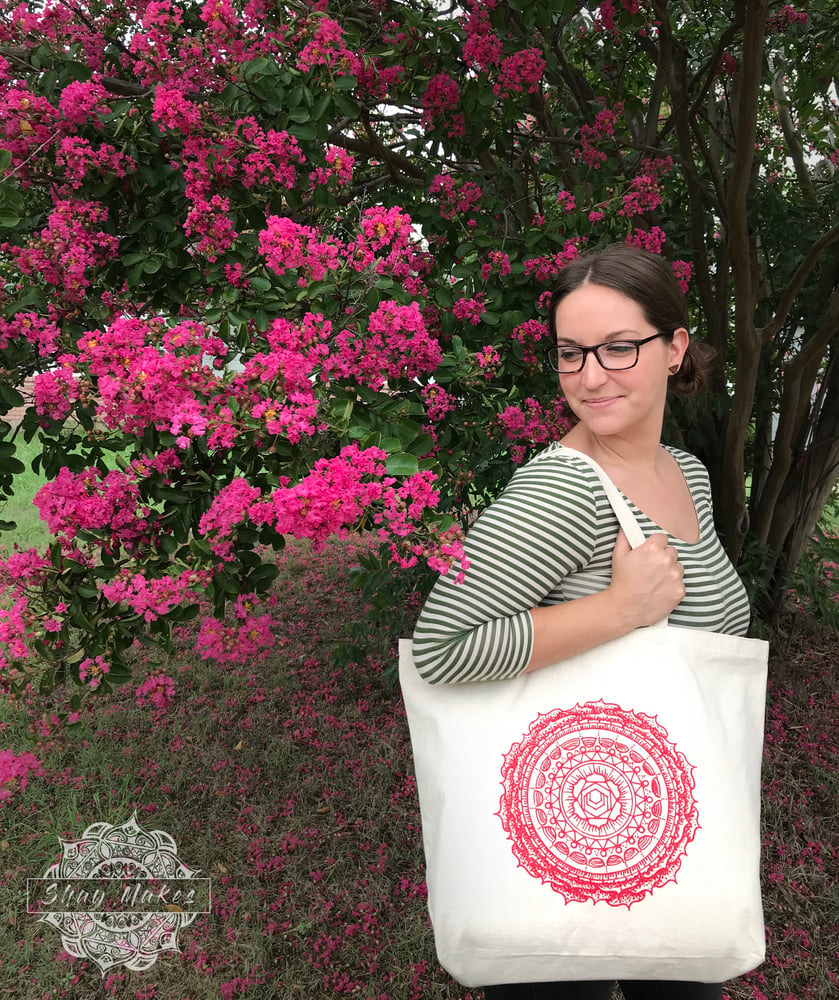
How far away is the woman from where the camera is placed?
0.98 meters

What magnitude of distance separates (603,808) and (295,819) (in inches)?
81.9

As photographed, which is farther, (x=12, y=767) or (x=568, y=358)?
(x=12, y=767)

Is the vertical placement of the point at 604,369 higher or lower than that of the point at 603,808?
higher

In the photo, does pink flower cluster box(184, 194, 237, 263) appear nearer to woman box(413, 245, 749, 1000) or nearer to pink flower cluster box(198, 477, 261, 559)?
pink flower cluster box(198, 477, 261, 559)

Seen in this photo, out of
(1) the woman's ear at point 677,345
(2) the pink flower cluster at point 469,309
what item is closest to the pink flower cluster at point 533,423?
(2) the pink flower cluster at point 469,309

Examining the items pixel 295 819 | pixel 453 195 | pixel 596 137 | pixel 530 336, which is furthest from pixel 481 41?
pixel 295 819

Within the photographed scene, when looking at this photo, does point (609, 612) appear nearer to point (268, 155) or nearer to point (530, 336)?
point (530, 336)

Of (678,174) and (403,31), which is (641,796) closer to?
(403,31)

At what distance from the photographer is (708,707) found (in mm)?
994

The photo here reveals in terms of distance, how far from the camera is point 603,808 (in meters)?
0.96

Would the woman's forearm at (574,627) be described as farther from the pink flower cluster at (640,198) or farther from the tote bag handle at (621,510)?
the pink flower cluster at (640,198)

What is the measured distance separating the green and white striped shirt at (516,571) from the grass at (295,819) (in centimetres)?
132

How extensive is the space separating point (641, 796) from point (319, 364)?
0.82 metres

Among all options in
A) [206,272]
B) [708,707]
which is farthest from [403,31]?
[708,707]
